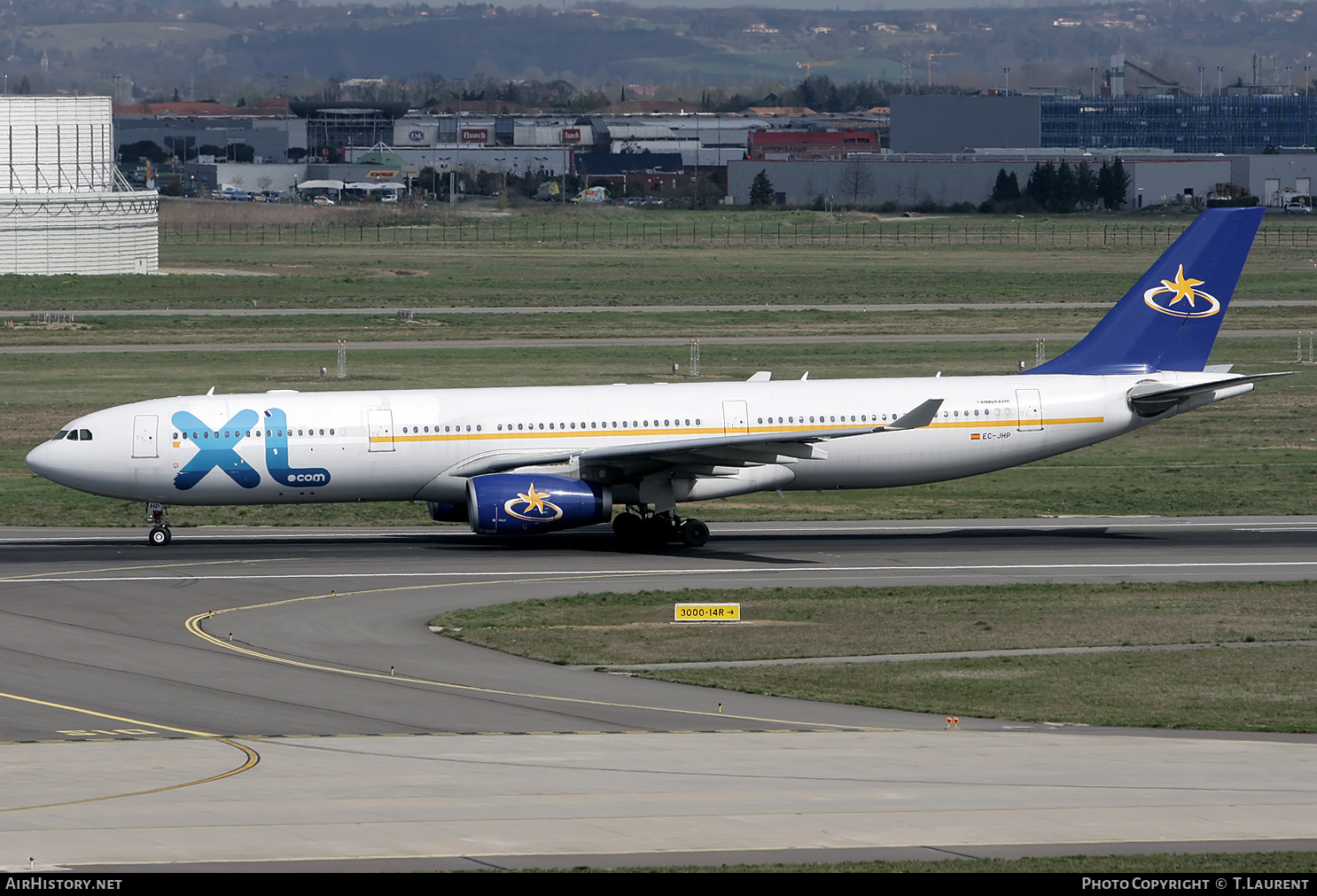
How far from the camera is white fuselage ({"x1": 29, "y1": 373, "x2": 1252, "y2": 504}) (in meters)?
42.5

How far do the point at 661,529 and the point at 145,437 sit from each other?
13.4 m

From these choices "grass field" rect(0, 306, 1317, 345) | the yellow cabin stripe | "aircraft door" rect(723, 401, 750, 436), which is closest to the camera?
the yellow cabin stripe

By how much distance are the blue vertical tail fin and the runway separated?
7.46 m

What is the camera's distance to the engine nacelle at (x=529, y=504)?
4088 centimetres

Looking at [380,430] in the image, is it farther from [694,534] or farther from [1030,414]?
[1030,414]

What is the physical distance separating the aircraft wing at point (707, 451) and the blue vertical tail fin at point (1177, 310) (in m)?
6.95

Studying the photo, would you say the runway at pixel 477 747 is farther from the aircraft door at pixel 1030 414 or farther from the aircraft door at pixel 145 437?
the aircraft door at pixel 1030 414

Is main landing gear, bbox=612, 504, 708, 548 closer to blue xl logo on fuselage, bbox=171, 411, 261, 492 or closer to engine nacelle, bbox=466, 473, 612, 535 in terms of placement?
engine nacelle, bbox=466, 473, 612, 535

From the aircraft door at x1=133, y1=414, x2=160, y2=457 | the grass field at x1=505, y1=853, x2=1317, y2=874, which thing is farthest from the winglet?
the grass field at x1=505, y1=853, x2=1317, y2=874

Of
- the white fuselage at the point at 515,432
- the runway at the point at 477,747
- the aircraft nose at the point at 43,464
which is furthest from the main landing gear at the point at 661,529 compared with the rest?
the aircraft nose at the point at 43,464

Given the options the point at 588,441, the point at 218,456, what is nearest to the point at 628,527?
the point at 588,441

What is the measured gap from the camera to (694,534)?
43.3 meters

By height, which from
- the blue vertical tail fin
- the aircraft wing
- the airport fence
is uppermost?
the airport fence
